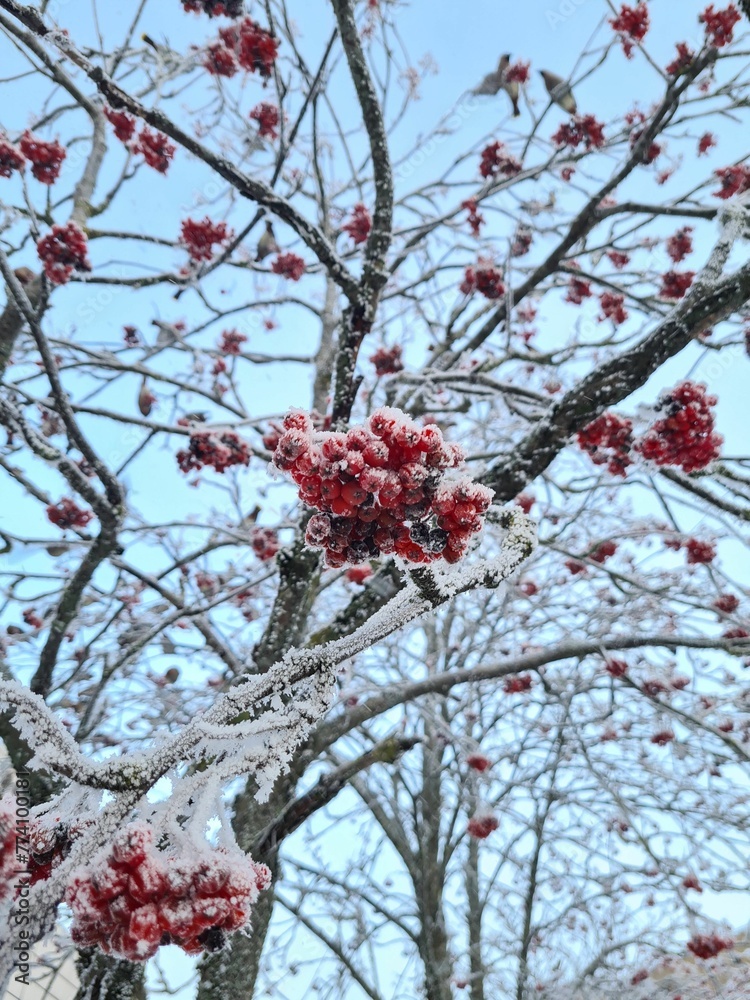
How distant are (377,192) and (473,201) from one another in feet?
7.18

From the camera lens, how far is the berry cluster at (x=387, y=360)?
4.62 metres

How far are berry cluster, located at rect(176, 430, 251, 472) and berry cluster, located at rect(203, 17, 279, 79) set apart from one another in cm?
215

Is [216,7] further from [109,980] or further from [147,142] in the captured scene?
[109,980]

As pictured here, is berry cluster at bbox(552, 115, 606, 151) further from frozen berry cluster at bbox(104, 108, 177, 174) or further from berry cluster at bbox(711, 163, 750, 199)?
frozen berry cluster at bbox(104, 108, 177, 174)

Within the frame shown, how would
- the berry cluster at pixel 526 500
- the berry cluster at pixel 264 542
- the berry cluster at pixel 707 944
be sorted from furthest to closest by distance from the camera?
1. the berry cluster at pixel 526 500
2. the berry cluster at pixel 264 542
3. the berry cluster at pixel 707 944

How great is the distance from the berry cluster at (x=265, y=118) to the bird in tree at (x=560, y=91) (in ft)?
6.42

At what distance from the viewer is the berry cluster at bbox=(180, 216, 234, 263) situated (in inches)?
169

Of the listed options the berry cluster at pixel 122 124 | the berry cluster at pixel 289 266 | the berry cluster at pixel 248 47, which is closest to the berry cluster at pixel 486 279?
the berry cluster at pixel 289 266

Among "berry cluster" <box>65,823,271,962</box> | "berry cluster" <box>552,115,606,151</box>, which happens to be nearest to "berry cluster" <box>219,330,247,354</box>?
"berry cluster" <box>552,115,606,151</box>

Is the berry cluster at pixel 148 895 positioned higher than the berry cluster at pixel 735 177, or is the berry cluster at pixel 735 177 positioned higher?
the berry cluster at pixel 735 177

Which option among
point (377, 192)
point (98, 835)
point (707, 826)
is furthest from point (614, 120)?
point (707, 826)

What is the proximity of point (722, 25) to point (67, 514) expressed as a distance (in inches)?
198

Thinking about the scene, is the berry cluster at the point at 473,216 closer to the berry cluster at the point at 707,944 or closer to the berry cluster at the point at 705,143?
the berry cluster at the point at 705,143

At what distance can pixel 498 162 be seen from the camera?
459 centimetres
